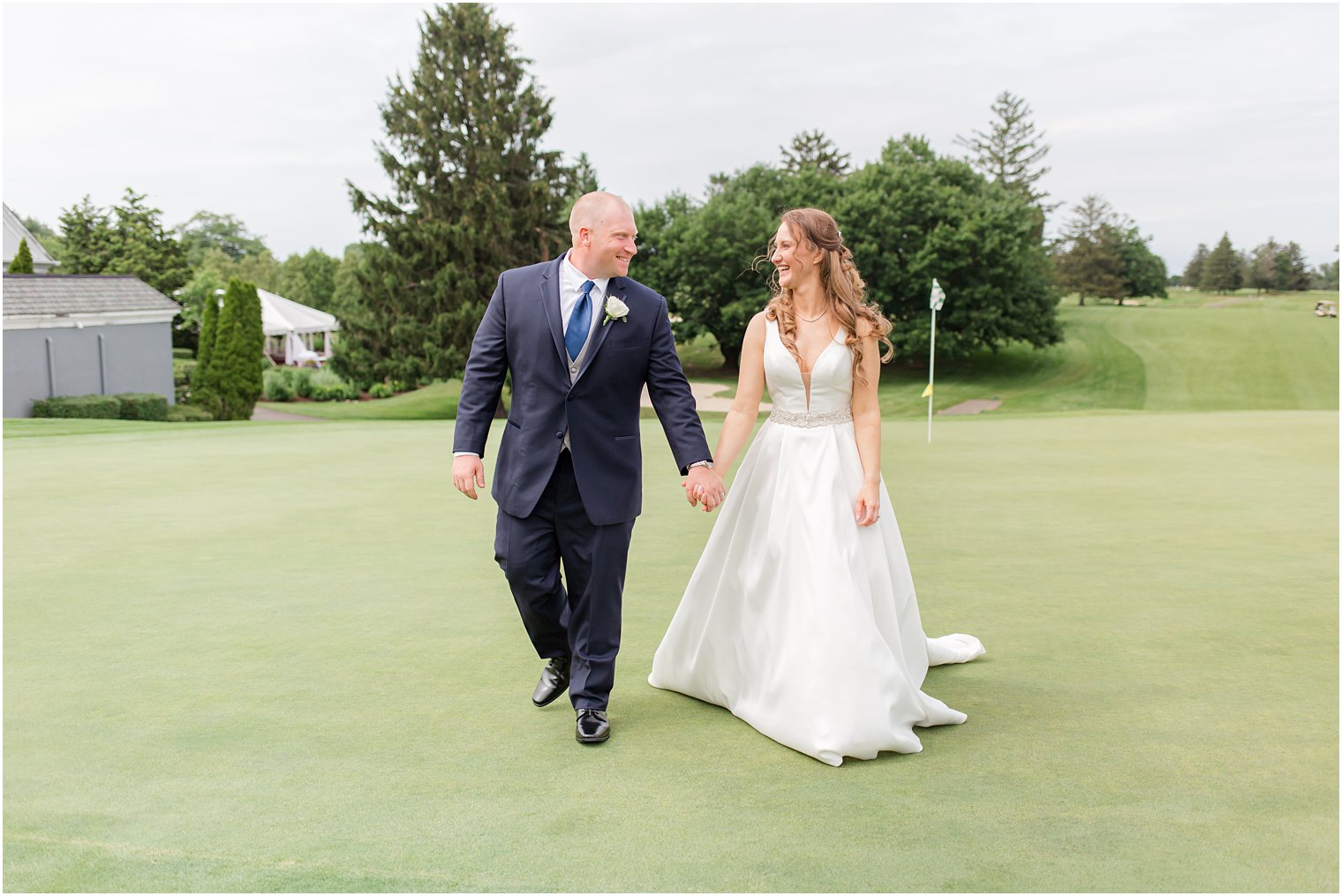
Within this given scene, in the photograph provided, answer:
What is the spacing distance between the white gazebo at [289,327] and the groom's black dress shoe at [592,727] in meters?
46.1

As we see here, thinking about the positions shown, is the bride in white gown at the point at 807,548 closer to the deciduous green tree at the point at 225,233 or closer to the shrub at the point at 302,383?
the shrub at the point at 302,383

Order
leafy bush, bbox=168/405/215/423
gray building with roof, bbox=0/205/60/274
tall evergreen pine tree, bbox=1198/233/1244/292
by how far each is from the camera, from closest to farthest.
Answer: leafy bush, bbox=168/405/215/423, gray building with roof, bbox=0/205/60/274, tall evergreen pine tree, bbox=1198/233/1244/292

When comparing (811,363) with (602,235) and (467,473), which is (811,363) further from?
(467,473)

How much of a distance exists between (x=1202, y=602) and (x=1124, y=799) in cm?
296

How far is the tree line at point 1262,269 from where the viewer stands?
71812 millimetres

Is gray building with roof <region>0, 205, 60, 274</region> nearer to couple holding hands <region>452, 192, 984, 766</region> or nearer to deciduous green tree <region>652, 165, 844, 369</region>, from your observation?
deciduous green tree <region>652, 165, 844, 369</region>

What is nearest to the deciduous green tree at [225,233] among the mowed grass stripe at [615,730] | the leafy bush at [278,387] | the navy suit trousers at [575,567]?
the leafy bush at [278,387]

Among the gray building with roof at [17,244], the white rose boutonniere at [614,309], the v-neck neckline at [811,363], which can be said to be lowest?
the v-neck neckline at [811,363]

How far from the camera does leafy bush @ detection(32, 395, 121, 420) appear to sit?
22.7m

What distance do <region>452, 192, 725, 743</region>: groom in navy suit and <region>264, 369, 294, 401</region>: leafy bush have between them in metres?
36.2

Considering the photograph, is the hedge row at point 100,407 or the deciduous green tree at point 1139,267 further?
the deciduous green tree at point 1139,267

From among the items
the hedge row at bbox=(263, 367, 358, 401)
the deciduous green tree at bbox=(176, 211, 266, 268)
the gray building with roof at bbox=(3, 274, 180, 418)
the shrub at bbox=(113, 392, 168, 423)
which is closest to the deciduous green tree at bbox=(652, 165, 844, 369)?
the hedge row at bbox=(263, 367, 358, 401)

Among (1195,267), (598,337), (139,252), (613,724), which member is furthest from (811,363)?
(1195,267)

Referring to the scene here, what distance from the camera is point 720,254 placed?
125ft
